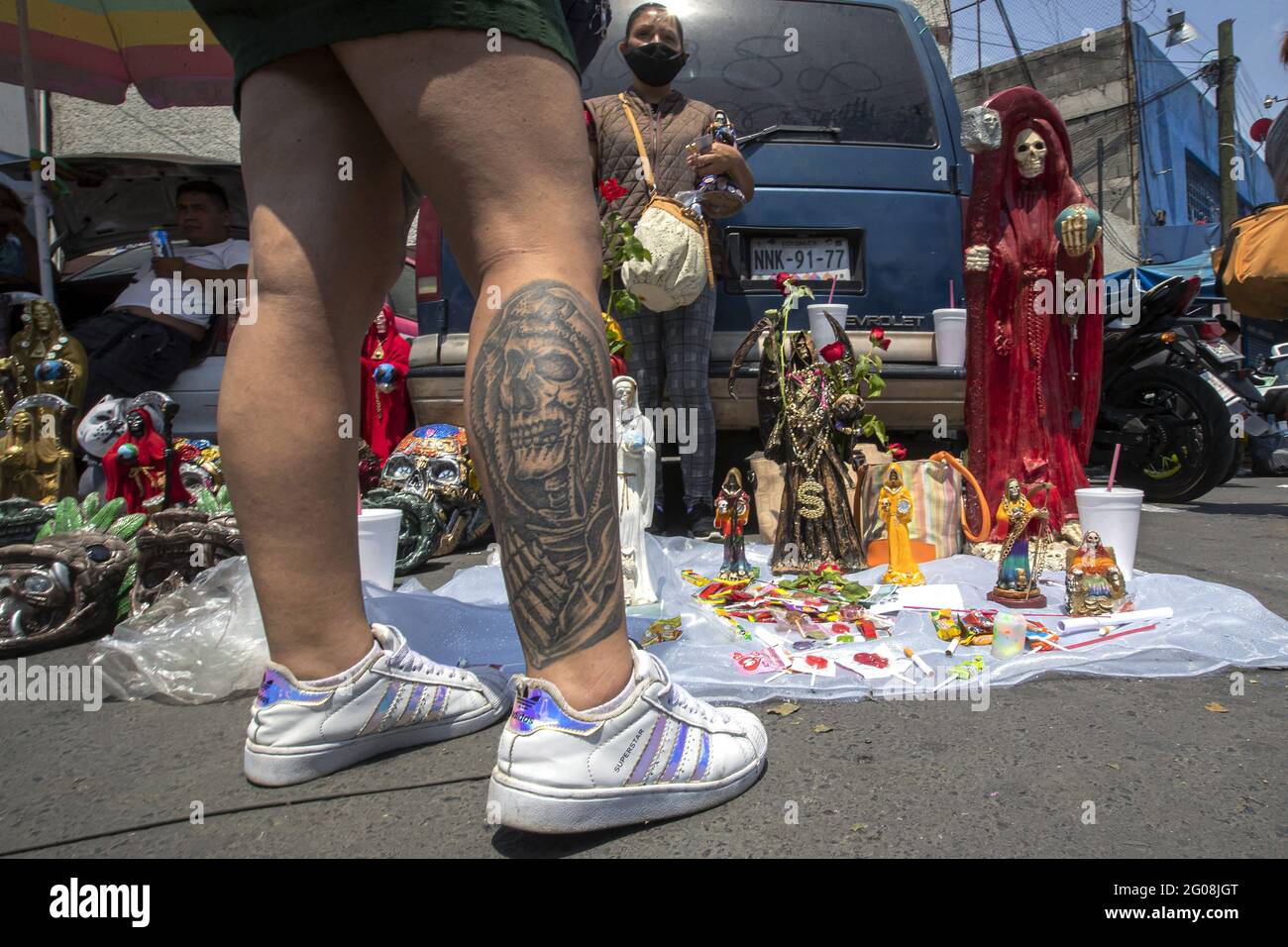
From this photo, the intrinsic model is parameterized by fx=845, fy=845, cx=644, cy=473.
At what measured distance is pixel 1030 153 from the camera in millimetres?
3125

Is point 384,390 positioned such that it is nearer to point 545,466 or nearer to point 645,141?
point 645,141

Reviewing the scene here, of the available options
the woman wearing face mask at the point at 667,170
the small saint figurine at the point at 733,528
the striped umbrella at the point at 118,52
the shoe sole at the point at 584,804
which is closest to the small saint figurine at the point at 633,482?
the small saint figurine at the point at 733,528

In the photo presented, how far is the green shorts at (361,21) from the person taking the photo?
1117 mm

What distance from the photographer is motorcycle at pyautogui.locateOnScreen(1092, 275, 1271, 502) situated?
5.03 meters

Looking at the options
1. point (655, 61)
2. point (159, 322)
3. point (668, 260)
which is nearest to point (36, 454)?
point (159, 322)

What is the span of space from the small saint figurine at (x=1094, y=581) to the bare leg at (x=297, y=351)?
1918 millimetres

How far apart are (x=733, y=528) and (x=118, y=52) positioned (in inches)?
229

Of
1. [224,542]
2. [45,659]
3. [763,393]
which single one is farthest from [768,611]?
[45,659]

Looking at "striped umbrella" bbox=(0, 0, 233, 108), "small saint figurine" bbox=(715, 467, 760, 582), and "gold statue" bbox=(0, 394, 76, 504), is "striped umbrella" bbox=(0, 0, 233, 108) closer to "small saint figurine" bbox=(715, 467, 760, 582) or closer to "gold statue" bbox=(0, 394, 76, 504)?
"gold statue" bbox=(0, 394, 76, 504)

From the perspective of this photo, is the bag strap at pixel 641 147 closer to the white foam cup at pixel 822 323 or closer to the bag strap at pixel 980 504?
the white foam cup at pixel 822 323

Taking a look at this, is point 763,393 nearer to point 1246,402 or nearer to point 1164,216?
point 1246,402

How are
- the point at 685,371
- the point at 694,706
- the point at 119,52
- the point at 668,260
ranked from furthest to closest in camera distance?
the point at 119,52 < the point at 685,371 < the point at 668,260 < the point at 694,706

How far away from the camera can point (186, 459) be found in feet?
10.8

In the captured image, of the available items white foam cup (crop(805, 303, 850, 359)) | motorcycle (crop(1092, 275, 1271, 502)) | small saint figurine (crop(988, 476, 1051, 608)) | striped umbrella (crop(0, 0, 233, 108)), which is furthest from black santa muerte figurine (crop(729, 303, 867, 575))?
striped umbrella (crop(0, 0, 233, 108))
